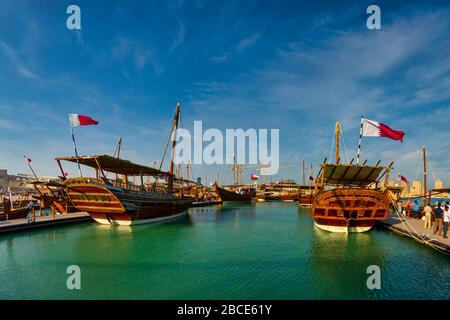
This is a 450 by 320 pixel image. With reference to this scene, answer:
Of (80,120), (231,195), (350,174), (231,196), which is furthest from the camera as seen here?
(231,196)

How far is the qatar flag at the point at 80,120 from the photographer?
2181 centimetres

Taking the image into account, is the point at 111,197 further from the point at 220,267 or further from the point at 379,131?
the point at 379,131

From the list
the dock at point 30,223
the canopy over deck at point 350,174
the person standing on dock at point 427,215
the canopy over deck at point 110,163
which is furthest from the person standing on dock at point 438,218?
the dock at point 30,223

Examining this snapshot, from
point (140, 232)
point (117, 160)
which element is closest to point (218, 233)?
point (140, 232)

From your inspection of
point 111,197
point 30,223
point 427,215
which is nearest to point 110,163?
point 111,197

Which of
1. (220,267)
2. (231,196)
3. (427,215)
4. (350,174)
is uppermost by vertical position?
(350,174)

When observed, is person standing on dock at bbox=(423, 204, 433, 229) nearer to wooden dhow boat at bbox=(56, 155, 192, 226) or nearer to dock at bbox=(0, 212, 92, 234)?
wooden dhow boat at bbox=(56, 155, 192, 226)

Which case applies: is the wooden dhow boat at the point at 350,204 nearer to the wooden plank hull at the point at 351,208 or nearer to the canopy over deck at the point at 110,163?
the wooden plank hull at the point at 351,208

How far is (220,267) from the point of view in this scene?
13.2 metres

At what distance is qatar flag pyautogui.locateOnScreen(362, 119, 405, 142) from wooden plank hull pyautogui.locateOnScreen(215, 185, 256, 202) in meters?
56.5

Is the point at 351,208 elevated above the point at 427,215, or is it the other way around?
the point at 351,208

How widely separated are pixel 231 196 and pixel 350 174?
5761cm

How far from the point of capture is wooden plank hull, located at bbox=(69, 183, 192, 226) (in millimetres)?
24203

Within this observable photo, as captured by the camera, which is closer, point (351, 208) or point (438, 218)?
point (438, 218)
